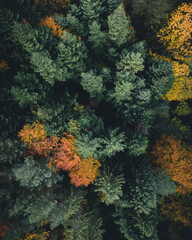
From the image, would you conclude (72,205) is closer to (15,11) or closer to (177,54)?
(15,11)

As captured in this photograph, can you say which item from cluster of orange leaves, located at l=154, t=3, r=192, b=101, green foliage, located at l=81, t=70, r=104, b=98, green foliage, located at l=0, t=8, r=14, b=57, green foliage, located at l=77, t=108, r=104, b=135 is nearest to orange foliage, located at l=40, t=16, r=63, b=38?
green foliage, located at l=0, t=8, r=14, b=57

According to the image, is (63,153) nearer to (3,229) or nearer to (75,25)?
(3,229)

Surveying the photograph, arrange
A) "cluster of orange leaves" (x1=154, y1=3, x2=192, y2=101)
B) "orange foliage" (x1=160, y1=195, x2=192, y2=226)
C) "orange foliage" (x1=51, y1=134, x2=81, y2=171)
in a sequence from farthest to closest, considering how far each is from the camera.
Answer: "orange foliage" (x1=160, y1=195, x2=192, y2=226), "cluster of orange leaves" (x1=154, y1=3, x2=192, y2=101), "orange foliage" (x1=51, y1=134, x2=81, y2=171)

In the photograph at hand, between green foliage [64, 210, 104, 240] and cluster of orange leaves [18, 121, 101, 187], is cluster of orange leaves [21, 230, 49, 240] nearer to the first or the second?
green foliage [64, 210, 104, 240]

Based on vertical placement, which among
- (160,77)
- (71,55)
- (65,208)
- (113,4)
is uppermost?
(113,4)

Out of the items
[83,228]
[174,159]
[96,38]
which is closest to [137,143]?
[174,159]

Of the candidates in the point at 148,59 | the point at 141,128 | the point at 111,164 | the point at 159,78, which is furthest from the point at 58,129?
the point at 148,59

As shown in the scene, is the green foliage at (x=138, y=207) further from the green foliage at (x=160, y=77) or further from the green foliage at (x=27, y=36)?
the green foliage at (x=27, y=36)
